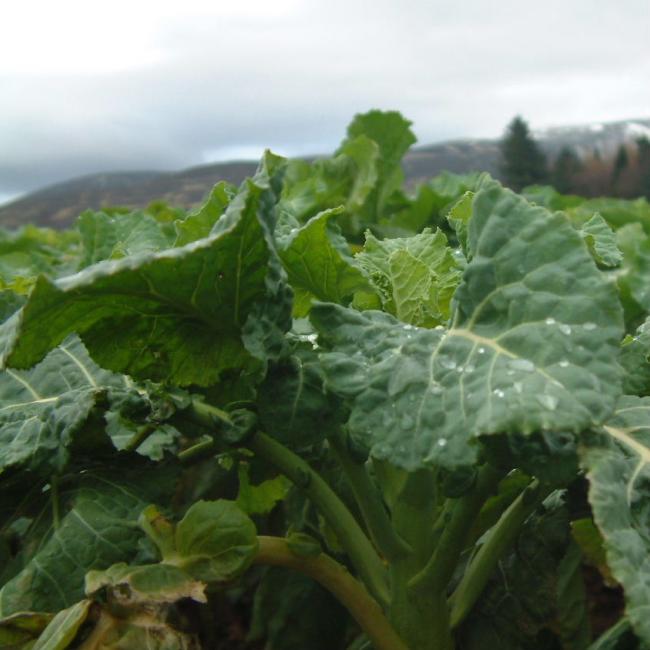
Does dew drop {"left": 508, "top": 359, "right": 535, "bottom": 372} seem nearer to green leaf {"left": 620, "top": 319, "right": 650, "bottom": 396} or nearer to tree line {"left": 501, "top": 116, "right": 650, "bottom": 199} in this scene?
green leaf {"left": 620, "top": 319, "right": 650, "bottom": 396}

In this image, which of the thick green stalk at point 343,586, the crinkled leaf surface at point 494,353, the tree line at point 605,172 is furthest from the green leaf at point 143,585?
the tree line at point 605,172

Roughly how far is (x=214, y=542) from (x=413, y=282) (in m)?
0.42

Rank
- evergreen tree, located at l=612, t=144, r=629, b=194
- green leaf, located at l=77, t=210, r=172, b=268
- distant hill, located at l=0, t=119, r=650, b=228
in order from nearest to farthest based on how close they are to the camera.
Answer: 1. green leaf, located at l=77, t=210, r=172, b=268
2. distant hill, located at l=0, t=119, r=650, b=228
3. evergreen tree, located at l=612, t=144, r=629, b=194

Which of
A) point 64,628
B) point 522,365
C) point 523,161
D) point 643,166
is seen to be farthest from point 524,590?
point 523,161

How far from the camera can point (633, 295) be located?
1734 millimetres

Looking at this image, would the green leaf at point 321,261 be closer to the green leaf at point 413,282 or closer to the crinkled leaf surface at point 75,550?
the green leaf at point 413,282

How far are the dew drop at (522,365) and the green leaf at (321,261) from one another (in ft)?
1.02

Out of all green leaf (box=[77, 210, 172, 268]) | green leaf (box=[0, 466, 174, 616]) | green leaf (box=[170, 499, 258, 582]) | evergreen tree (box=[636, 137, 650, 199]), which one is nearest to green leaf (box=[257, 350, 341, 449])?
green leaf (box=[170, 499, 258, 582])

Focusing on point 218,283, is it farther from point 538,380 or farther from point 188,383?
point 538,380

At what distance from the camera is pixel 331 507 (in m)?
1.01

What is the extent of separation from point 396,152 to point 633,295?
1.41 meters

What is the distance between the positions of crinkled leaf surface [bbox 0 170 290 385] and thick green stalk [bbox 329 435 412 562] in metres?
0.17

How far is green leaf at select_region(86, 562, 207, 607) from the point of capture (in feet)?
2.74

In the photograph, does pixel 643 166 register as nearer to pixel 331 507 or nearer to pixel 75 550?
pixel 331 507
